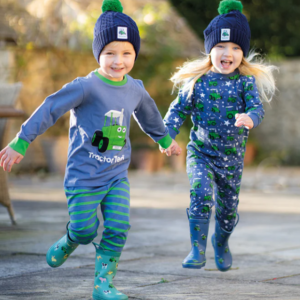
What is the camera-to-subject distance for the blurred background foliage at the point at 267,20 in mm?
17250

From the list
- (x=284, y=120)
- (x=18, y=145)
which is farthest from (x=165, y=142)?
(x=284, y=120)

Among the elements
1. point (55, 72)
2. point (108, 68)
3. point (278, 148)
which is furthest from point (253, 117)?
point (278, 148)

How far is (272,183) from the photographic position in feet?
32.5

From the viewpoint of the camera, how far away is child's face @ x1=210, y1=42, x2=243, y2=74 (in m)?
3.52

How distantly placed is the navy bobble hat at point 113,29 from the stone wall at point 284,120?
11.6 meters

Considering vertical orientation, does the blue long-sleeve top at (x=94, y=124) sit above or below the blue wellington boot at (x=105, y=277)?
above

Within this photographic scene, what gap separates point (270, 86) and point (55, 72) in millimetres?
8508

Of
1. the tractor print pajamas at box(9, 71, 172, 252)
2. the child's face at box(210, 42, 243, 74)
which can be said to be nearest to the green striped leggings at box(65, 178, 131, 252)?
the tractor print pajamas at box(9, 71, 172, 252)

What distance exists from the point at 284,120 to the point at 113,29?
12.2 m

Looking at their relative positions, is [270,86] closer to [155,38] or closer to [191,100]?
[191,100]

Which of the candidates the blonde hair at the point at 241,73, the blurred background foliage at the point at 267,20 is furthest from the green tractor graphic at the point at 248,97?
the blurred background foliage at the point at 267,20

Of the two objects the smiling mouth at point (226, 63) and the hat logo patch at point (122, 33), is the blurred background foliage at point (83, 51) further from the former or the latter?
the hat logo patch at point (122, 33)

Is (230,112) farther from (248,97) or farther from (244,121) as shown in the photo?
(244,121)

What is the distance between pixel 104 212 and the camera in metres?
2.86
